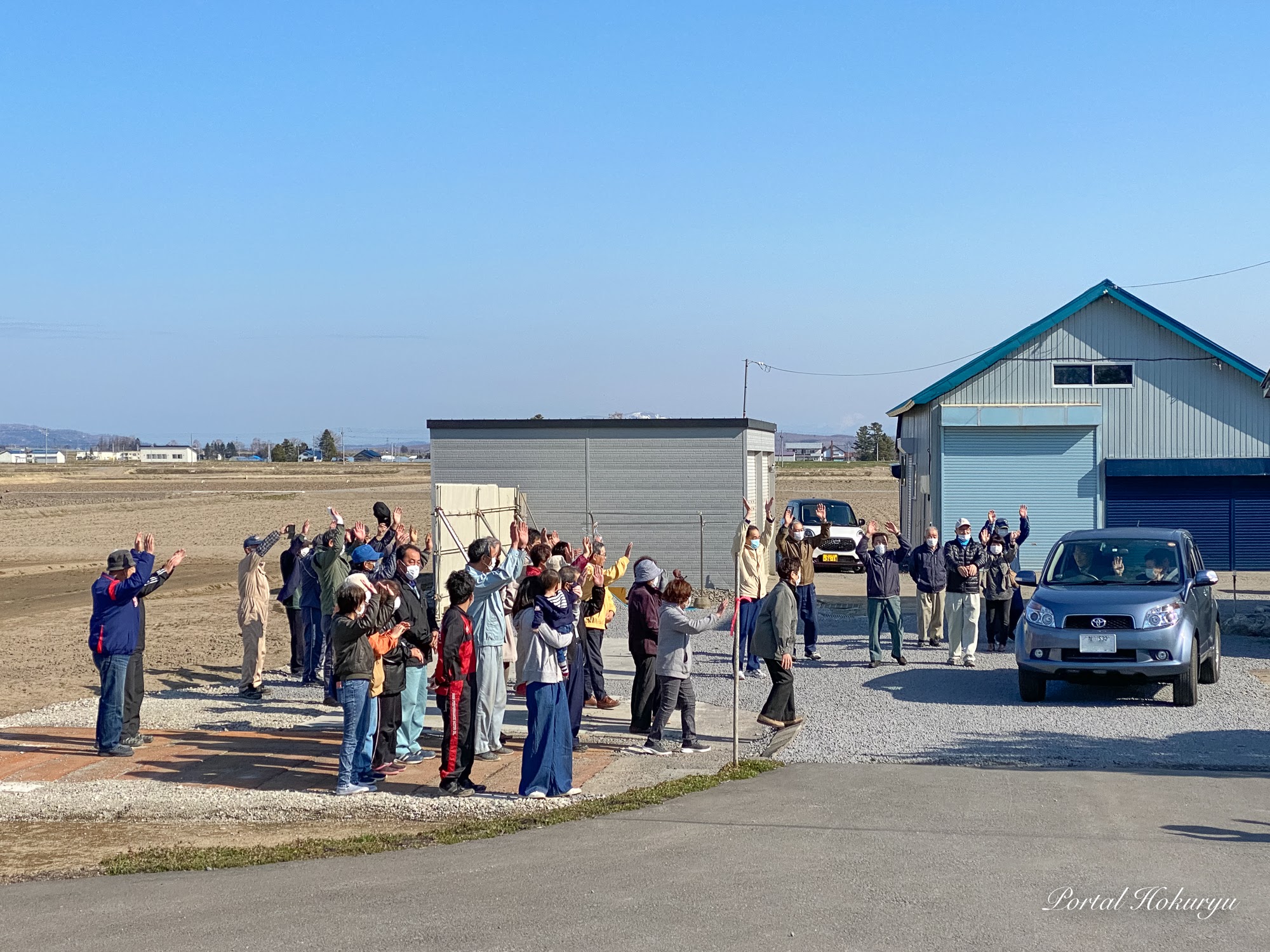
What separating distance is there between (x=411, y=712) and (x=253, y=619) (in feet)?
12.5

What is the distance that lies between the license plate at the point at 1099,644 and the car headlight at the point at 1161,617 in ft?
1.14

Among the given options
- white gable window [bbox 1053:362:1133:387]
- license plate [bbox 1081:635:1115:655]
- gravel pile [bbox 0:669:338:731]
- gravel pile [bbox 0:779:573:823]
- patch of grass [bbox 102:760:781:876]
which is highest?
white gable window [bbox 1053:362:1133:387]

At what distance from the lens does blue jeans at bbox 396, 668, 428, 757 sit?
414 inches

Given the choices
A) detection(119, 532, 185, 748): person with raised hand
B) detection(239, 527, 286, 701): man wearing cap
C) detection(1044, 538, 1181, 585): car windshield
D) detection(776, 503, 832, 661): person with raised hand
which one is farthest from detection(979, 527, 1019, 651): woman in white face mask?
detection(119, 532, 185, 748): person with raised hand

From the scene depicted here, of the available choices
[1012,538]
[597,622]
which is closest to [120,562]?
[597,622]

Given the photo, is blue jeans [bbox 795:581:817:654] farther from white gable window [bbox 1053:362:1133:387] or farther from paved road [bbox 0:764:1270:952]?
white gable window [bbox 1053:362:1133:387]

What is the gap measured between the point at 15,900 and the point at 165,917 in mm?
1018

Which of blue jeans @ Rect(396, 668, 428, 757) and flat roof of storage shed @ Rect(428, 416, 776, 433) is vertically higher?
flat roof of storage shed @ Rect(428, 416, 776, 433)

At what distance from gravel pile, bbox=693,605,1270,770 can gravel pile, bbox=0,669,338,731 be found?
4253 millimetres

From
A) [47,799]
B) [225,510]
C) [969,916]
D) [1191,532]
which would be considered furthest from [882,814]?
[225,510]

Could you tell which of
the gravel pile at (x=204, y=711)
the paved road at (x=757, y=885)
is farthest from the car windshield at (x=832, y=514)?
the paved road at (x=757, y=885)

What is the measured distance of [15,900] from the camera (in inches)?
269

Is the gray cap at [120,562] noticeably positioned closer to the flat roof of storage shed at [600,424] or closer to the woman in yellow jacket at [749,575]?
the woman in yellow jacket at [749,575]

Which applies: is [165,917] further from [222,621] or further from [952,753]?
[222,621]
